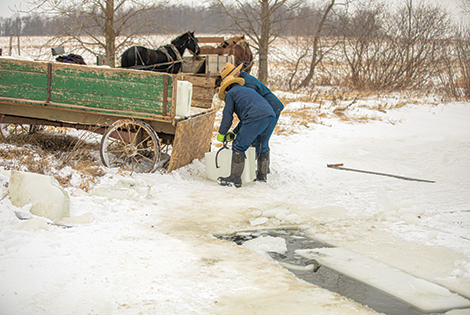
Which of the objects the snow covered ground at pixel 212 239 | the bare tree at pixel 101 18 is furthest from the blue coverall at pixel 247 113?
the bare tree at pixel 101 18

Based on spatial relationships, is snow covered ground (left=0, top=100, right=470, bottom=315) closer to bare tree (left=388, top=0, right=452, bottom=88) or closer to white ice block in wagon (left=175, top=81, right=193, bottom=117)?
white ice block in wagon (left=175, top=81, right=193, bottom=117)

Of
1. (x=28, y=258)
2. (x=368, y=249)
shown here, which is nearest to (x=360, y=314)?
(x=368, y=249)

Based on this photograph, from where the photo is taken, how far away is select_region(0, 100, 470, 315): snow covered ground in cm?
280

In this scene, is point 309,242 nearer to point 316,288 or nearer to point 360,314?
point 316,288

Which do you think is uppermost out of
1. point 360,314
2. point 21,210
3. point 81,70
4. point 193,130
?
point 81,70

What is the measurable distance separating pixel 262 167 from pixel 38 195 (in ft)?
11.0

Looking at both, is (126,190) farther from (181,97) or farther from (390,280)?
(390,280)

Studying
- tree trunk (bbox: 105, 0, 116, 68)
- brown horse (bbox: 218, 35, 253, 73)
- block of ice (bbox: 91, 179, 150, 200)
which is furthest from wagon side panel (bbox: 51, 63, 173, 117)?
brown horse (bbox: 218, 35, 253, 73)

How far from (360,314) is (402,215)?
7.17 feet

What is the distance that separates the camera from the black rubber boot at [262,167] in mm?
6324

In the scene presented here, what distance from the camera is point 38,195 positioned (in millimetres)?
3949

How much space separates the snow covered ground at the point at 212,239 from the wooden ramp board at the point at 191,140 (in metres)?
0.18

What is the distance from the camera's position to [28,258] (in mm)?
3074

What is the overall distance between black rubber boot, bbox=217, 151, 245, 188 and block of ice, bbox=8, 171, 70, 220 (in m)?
2.42
